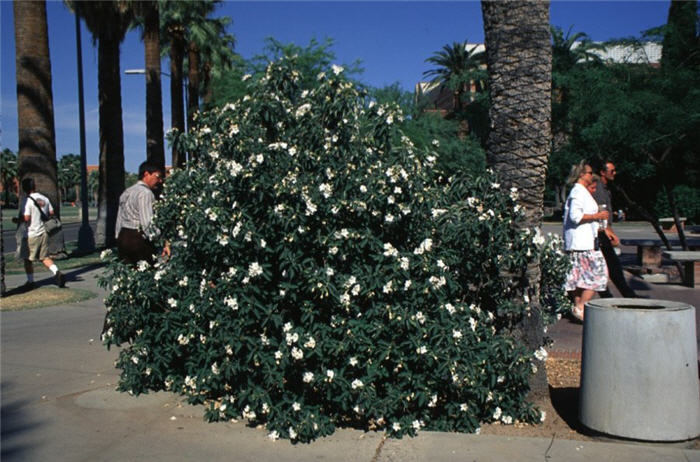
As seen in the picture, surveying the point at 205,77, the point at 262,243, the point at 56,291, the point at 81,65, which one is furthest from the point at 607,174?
the point at 205,77

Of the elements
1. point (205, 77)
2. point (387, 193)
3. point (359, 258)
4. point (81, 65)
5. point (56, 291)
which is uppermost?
point (205, 77)

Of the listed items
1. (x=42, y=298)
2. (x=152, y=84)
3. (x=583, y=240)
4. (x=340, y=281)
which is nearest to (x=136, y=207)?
(x=340, y=281)

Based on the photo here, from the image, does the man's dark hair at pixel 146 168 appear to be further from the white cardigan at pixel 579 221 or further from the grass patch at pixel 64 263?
the grass patch at pixel 64 263

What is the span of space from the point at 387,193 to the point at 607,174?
564 centimetres

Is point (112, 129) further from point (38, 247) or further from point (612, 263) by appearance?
point (612, 263)

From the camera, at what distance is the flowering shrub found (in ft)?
13.6

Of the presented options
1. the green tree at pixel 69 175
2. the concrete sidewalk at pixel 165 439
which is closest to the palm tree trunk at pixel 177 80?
the concrete sidewalk at pixel 165 439

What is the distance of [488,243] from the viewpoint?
4531 mm

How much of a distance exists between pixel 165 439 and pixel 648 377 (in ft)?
9.88

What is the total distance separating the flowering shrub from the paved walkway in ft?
0.52

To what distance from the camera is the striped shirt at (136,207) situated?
264 inches

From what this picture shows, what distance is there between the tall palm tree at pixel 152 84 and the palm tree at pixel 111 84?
2.76ft

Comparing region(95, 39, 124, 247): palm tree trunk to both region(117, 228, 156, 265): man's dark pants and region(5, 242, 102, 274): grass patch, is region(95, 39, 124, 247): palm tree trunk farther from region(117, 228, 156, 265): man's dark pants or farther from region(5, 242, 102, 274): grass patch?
region(117, 228, 156, 265): man's dark pants

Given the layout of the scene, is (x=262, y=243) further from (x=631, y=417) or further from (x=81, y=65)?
(x=81, y=65)
